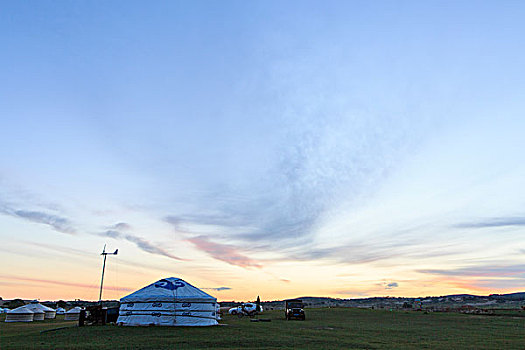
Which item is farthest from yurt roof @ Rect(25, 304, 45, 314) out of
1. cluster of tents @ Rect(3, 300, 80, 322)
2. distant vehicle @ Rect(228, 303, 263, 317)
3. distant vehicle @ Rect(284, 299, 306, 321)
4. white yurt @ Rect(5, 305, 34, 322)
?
distant vehicle @ Rect(284, 299, 306, 321)

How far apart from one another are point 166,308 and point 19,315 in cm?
3031

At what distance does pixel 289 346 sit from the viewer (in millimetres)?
21781

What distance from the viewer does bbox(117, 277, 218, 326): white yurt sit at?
123ft

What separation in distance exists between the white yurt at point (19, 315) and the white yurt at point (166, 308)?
25.0 m

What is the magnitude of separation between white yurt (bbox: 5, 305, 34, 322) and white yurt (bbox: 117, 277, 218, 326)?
25.0m

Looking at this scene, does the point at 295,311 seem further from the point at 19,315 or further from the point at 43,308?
the point at 43,308

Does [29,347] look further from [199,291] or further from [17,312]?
[17,312]

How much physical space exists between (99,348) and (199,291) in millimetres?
20557

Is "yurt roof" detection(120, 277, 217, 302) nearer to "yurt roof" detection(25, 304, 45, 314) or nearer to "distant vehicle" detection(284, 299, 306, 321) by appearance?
"distant vehicle" detection(284, 299, 306, 321)

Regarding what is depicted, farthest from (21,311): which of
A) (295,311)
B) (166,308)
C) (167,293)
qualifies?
(295,311)

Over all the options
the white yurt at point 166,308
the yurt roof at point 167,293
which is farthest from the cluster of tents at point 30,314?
the yurt roof at point 167,293

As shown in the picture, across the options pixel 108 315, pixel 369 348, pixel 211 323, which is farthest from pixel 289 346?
pixel 108 315

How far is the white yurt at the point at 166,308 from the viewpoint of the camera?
37594 mm

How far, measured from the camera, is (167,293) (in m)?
38.5
